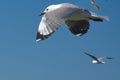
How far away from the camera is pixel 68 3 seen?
8.00 metres

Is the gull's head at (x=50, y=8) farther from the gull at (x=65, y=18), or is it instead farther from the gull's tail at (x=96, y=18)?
the gull's tail at (x=96, y=18)

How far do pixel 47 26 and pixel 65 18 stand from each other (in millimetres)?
503

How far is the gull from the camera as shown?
642 centimetres

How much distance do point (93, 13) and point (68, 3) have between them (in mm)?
546

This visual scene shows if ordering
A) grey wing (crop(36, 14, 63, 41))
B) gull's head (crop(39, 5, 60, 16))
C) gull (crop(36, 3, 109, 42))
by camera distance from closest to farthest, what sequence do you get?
grey wing (crop(36, 14, 63, 41)) → gull (crop(36, 3, 109, 42)) → gull's head (crop(39, 5, 60, 16))

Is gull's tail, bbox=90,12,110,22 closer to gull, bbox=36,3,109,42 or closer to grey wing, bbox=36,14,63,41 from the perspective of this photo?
gull, bbox=36,3,109,42

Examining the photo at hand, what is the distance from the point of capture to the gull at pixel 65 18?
642cm

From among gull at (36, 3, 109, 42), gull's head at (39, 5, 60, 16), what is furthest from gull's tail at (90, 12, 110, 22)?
gull's head at (39, 5, 60, 16)

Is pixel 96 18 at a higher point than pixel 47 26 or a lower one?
lower

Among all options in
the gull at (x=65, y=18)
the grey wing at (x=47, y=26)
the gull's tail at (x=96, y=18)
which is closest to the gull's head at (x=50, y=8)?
the gull at (x=65, y=18)

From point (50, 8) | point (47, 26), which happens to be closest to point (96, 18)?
point (50, 8)

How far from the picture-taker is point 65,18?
6.95 meters

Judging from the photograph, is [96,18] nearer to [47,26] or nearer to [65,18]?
[65,18]

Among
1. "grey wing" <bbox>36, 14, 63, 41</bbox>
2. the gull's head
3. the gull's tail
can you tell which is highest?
"grey wing" <bbox>36, 14, 63, 41</bbox>
